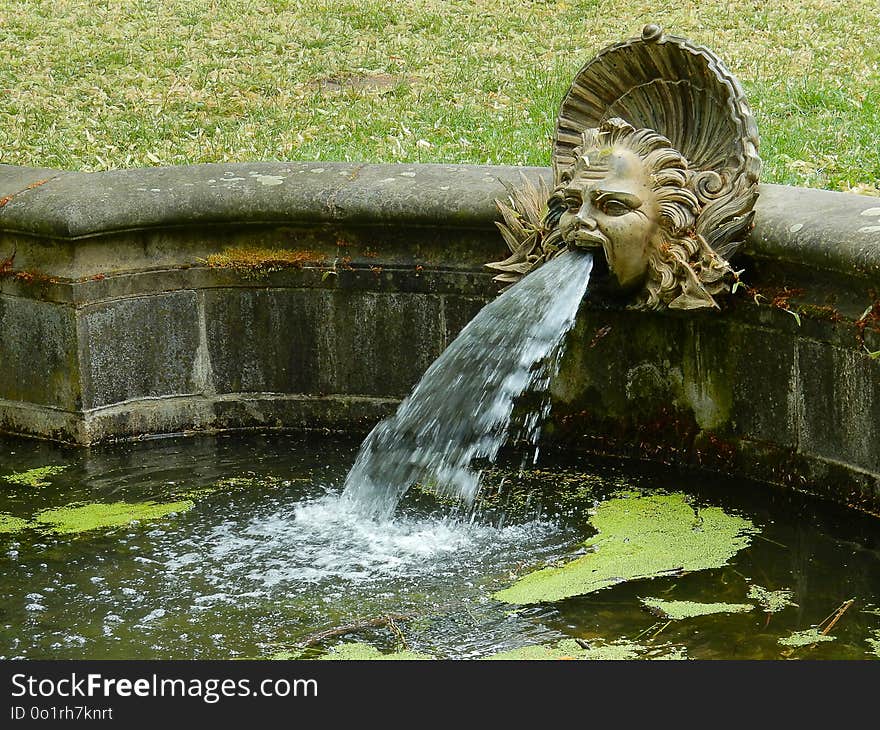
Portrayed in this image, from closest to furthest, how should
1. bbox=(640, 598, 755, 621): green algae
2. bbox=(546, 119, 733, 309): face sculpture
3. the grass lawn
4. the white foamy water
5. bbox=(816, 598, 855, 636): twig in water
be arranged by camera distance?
bbox=(816, 598, 855, 636): twig in water, bbox=(640, 598, 755, 621): green algae, the white foamy water, bbox=(546, 119, 733, 309): face sculpture, the grass lawn

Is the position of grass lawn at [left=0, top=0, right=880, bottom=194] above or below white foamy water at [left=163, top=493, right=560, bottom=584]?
above

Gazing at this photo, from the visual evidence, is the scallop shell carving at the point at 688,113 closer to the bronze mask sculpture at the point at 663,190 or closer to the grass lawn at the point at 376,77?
the bronze mask sculpture at the point at 663,190

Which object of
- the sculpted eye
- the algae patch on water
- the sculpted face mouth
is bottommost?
the algae patch on water

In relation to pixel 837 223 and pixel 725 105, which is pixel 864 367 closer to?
pixel 837 223

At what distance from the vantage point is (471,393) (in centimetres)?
492

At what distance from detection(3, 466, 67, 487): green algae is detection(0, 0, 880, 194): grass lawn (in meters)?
2.18

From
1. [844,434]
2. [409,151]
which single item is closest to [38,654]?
[844,434]

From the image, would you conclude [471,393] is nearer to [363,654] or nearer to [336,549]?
[336,549]

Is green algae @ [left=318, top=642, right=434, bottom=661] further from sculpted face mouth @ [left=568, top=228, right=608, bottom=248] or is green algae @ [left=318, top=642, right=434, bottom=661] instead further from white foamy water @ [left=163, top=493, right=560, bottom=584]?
sculpted face mouth @ [left=568, top=228, right=608, bottom=248]

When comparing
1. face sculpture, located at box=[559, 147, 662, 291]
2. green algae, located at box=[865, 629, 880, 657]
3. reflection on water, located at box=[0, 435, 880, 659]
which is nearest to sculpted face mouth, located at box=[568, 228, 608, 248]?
face sculpture, located at box=[559, 147, 662, 291]

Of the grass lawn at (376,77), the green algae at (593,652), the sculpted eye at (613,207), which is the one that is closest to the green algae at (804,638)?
the green algae at (593,652)

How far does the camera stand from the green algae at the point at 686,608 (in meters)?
3.90

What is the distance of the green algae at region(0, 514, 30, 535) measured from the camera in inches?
185

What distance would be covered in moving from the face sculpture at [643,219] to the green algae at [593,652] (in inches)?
52.9
